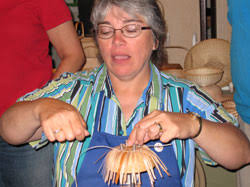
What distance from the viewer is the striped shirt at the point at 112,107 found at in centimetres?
133

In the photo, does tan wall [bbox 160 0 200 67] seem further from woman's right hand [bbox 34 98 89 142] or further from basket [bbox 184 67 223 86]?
woman's right hand [bbox 34 98 89 142]

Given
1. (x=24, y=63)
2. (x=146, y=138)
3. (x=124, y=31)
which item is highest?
(x=124, y=31)

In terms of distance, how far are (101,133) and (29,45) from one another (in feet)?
1.88

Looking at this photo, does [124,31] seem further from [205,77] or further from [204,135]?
[205,77]

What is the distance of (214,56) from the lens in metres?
2.59

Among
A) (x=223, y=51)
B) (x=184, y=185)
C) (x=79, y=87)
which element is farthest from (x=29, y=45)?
(x=223, y=51)

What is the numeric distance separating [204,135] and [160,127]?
210 mm

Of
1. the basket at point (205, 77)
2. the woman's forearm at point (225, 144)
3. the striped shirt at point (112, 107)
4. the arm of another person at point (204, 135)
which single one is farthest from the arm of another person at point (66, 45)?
the basket at point (205, 77)

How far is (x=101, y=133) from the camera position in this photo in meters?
1.32

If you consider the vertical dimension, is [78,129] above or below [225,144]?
above

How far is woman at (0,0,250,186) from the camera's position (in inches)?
47.8

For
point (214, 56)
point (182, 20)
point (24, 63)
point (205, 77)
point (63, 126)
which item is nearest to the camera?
point (63, 126)

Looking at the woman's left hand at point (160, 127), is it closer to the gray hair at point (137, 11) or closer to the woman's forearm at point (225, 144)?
the woman's forearm at point (225, 144)

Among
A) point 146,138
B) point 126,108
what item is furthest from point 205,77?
point 146,138
